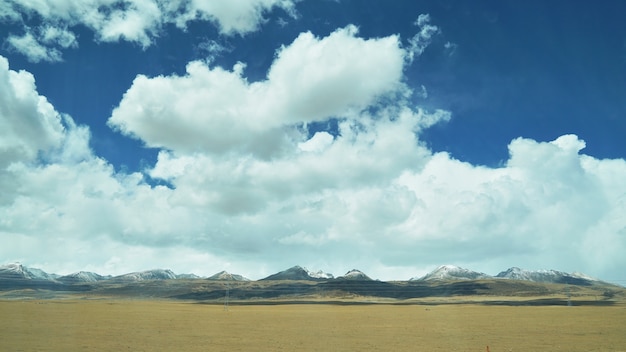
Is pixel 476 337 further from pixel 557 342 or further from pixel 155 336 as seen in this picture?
pixel 155 336

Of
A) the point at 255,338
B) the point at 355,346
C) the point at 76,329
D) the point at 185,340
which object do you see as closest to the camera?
the point at 355,346

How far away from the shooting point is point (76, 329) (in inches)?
2095

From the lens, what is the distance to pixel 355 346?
4200cm

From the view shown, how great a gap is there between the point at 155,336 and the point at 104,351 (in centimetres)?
1284

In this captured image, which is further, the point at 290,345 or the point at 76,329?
the point at 76,329

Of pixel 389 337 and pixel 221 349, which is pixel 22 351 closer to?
pixel 221 349

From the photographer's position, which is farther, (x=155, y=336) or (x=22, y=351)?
(x=155, y=336)

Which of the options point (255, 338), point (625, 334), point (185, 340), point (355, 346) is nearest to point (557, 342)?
point (625, 334)

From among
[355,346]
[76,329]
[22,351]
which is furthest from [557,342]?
[76,329]

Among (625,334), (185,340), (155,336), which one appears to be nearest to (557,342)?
(625,334)

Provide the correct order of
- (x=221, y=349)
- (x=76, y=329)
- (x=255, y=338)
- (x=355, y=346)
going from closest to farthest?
(x=221, y=349) → (x=355, y=346) → (x=255, y=338) → (x=76, y=329)

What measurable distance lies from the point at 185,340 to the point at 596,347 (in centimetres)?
3823

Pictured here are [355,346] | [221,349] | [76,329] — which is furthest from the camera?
[76,329]

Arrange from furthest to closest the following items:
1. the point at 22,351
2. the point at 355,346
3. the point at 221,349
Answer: the point at 355,346
the point at 221,349
the point at 22,351
